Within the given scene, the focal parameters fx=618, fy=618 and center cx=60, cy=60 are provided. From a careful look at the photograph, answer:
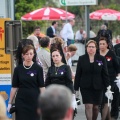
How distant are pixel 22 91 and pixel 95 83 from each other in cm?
219

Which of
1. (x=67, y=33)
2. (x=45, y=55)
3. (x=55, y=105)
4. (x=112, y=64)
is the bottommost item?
(x=67, y=33)

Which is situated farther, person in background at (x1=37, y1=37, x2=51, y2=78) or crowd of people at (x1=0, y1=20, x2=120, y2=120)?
person in background at (x1=37, y1=37, x2=51, y2=78)

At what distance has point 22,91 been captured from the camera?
9.95 m

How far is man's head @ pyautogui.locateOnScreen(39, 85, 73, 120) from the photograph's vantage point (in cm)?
428

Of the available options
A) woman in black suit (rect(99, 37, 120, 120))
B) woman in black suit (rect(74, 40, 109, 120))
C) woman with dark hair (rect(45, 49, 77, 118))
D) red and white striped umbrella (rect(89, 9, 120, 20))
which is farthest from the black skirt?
red and white striped umbrella (rect(89, 9, 120, 20))

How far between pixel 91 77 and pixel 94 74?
0.28 ft

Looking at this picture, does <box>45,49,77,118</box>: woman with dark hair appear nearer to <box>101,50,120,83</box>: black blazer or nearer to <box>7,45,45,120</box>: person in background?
<box>7,45,45,120</box>: person in background

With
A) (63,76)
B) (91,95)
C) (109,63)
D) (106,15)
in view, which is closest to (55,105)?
(63,76)

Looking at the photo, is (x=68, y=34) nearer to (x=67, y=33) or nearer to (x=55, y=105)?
(x=67, y=33)

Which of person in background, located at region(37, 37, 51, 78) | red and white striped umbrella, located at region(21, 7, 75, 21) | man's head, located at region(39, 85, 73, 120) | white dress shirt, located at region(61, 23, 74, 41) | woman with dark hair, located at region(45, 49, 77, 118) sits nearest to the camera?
man's head, located at region(39, 85, 73, 120)

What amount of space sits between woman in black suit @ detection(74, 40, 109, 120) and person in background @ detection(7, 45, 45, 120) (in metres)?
1.95

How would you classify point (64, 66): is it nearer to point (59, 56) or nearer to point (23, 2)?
point (59, 56)

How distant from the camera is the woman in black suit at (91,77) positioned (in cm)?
1172

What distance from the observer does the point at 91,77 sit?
11719 millimetres
